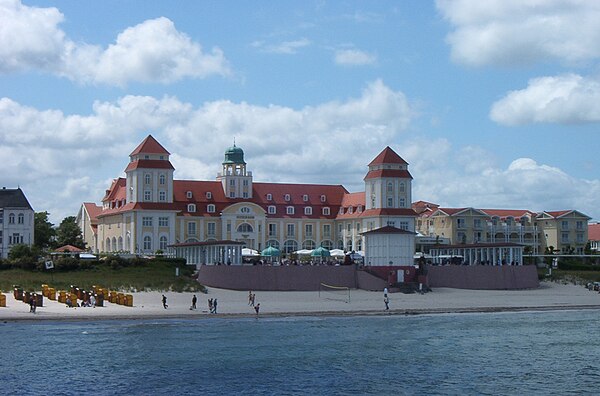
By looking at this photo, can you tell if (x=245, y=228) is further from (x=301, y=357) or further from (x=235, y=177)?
(x=301, y=357)

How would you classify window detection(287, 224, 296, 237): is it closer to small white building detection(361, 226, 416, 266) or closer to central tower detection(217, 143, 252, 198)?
Answer: central tower detection(217, 143, 252, 198)

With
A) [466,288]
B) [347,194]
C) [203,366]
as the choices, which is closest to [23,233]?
[347,194]

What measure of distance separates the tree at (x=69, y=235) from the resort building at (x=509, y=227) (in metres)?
47.9

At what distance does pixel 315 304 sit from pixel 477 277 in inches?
837

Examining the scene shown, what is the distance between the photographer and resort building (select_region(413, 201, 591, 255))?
134000 mm

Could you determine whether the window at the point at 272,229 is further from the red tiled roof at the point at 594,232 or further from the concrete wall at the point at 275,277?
the red tiled roof at the point at 594,232

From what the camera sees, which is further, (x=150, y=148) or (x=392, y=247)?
(x=150, y=148)

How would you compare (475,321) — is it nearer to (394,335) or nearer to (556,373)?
(394,335)

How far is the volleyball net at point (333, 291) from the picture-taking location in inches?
3268

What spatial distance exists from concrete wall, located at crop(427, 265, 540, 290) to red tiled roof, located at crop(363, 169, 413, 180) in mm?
30151

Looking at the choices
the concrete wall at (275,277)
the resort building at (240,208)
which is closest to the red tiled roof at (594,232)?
the resort building at (240,208)

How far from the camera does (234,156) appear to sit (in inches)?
4938

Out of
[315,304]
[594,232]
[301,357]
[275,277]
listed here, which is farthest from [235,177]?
[301,357]

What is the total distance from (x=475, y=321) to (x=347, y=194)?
62.2 m
